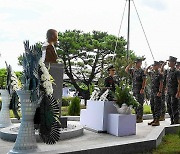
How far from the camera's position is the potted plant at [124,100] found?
19.3 ft

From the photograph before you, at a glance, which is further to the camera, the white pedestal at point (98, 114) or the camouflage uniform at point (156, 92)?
the camouflage uniform at point (156, 92)

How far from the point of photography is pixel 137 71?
7.60m

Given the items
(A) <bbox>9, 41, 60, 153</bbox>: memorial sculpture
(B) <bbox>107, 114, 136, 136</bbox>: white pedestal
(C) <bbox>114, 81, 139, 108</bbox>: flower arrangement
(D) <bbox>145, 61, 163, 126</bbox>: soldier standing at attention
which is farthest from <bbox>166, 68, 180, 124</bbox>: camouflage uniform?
(A) <bbox>9, 41, 60, 153</bbox>: memorial sculpture

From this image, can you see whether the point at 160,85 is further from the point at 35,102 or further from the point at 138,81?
the point at 35,102

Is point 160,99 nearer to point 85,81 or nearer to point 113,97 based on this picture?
point 113,97

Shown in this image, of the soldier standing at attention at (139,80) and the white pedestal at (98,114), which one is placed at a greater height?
the soldier standing at attention at (139,80)

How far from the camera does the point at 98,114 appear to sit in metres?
6.23

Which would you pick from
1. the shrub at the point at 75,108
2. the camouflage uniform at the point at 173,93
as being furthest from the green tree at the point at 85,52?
the camouflage uniform at the point at 173,93

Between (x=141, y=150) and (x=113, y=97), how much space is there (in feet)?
5.33

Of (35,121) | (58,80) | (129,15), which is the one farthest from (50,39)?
(129,15)

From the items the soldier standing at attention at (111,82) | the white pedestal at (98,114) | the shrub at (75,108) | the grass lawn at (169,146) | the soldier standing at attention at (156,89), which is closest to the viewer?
the grass lawn at (169,146)

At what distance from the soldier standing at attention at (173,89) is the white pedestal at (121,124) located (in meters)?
1.77

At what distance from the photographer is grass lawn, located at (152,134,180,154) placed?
16.2 feet

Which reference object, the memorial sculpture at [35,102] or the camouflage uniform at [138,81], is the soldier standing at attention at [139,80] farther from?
the memorial sculpture at [35,102]
